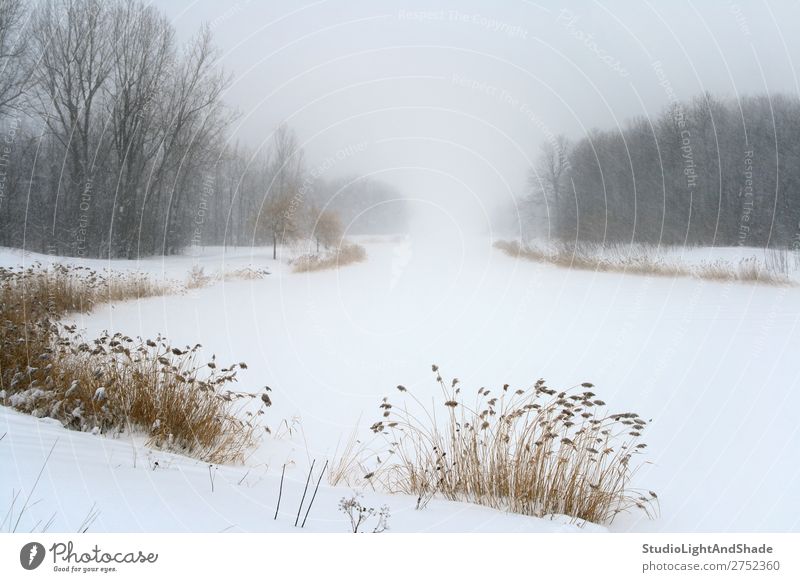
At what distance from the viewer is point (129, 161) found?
5410 millimetres

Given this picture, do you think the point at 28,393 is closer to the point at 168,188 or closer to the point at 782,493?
the point at 168,188

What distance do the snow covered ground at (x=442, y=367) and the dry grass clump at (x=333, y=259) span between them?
4.0 inches

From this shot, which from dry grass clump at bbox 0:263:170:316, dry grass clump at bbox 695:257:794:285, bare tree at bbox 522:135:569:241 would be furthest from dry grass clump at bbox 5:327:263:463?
dry grass clump at bbox 695:257:794:285

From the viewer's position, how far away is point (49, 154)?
5.11 m

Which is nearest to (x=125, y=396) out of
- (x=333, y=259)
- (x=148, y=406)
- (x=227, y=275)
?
(x=148, y=406)

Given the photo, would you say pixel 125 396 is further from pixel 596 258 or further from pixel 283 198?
pixel 596 258

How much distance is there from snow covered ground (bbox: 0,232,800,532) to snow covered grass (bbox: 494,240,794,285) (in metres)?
0.14

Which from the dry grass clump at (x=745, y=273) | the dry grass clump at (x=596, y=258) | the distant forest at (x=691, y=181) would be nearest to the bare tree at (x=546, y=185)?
the distant forest at (x=691, y=181)

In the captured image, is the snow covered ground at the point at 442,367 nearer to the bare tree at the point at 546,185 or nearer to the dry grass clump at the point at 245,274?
the dry grass clump at the point at 245,274

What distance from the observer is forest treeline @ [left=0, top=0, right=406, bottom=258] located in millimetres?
4809

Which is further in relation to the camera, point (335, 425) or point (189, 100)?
point (189, 100)

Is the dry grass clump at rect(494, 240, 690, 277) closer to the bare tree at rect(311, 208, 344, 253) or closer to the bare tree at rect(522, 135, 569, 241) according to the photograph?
the bare tree at rect(522, 135, 569, 241)

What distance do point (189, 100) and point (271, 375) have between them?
10.6 ft
